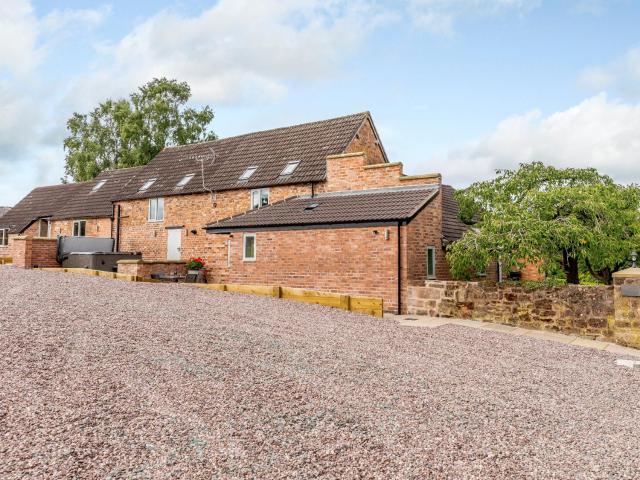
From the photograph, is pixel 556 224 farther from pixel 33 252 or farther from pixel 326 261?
pixel 33 252

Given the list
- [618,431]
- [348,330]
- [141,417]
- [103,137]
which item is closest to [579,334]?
[348,330]

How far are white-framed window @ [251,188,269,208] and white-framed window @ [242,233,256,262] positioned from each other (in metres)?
4.65

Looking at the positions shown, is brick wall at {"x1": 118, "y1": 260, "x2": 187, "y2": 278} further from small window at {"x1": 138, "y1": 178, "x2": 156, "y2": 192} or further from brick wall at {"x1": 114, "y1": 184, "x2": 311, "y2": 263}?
small window at {"x1": 138, "y1": 178, "x2": 156, "y2": 192}

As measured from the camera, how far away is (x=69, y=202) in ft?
117

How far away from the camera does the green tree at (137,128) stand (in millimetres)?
43344

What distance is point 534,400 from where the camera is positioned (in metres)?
6.75

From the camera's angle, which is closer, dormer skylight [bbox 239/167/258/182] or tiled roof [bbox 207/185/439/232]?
tiled roof [bbox 207/185/439/232]

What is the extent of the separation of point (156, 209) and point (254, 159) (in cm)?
653

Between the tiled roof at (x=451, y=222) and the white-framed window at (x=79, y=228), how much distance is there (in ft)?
77.0

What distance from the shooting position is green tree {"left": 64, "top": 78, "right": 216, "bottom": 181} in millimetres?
43344

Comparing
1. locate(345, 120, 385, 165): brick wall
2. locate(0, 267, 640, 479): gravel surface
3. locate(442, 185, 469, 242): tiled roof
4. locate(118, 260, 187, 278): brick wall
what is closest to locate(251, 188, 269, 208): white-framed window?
locate(345, 120, 385, 165): brick wall

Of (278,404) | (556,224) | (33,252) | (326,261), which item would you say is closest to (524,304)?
(556,224)

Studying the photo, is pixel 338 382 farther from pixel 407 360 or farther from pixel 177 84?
pixel 177 84

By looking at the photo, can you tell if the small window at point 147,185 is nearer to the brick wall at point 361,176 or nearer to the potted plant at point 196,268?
the potted plant at point 196,268
